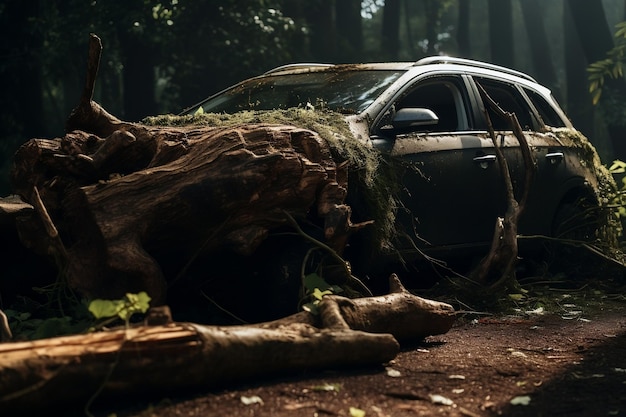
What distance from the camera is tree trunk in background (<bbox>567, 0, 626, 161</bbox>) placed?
61.9 ft

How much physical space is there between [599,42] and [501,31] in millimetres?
12473

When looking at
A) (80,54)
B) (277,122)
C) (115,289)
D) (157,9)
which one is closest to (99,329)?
(115,289)

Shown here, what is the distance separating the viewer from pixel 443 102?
9008 millimetres

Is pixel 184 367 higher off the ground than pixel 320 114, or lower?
lower

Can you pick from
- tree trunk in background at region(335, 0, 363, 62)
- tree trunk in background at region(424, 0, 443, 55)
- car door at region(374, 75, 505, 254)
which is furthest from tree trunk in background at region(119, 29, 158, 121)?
tree trunk in background at region(424, 0, 443, 55)

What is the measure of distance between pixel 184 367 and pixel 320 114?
309 cm

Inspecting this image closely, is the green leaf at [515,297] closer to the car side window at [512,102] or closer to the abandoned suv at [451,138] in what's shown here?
the abandoned suv at [451,138]

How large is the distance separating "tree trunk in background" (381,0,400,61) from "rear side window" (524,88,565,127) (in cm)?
2218

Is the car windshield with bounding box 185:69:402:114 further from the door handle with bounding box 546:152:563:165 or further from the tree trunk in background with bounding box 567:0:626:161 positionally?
the tree trunk in background with bounding box 567:0:626:161

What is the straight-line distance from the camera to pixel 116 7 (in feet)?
63.6

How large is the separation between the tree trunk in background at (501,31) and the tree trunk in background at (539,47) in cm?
83

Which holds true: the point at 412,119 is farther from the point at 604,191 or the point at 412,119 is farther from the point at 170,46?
the point at 170,46

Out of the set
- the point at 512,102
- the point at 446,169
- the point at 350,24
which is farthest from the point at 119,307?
the point at 350,24

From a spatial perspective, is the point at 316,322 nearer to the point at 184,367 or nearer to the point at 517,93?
the point at 184,367
